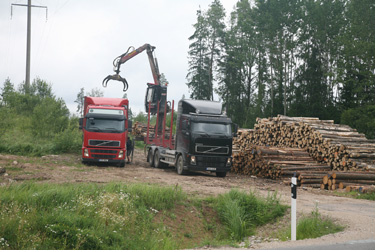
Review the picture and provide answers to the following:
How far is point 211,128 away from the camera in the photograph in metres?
18.1

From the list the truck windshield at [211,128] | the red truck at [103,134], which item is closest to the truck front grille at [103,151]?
the red truck at [103,134]

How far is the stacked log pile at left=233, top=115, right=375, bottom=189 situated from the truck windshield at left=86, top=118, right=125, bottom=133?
20.7 feet

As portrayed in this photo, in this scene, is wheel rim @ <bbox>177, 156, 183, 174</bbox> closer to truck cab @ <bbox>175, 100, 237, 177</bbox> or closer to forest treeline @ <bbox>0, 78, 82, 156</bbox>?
truck cab @ <bbox>175, 100, 237, 177</bbox>

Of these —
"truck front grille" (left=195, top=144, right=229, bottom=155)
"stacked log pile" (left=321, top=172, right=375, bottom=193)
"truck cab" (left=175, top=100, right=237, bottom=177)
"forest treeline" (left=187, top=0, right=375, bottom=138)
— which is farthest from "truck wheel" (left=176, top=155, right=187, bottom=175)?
"forest treeline" (left=187, top=0, right=375, bottom=138)

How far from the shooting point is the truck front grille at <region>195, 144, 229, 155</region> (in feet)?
58.5

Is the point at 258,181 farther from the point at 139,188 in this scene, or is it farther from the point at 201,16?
the point at 201,16

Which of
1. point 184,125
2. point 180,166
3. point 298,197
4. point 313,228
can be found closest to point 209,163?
point 180,166

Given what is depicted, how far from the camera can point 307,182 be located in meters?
16.8

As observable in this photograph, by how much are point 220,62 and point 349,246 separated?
47545mm

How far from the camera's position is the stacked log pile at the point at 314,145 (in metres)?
17.5

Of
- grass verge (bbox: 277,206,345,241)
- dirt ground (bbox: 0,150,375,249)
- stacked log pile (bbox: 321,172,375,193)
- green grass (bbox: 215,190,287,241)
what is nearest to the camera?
dirt ground (bbox: 0,150,375,249)

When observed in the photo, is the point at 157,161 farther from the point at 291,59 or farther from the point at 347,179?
the point at 291,59

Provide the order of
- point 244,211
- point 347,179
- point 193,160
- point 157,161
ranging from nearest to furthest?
point 244,211
point 347,179
point 193,160
point 157,161

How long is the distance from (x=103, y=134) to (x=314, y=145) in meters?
10.4
